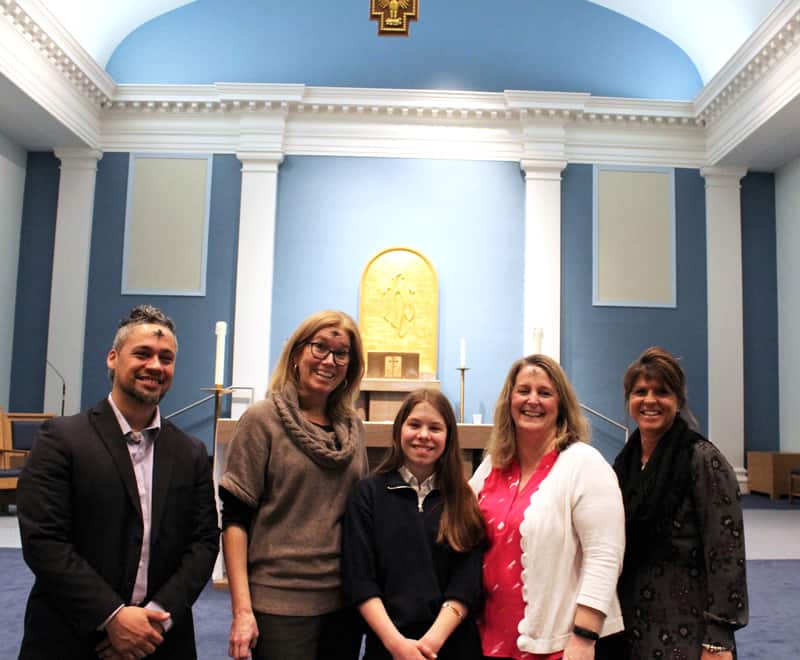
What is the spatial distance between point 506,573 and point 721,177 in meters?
9.69

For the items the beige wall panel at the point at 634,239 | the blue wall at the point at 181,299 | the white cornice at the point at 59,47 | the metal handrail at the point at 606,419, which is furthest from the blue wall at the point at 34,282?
the beige wall panel at the point at 634,239

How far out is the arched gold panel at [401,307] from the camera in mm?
9805

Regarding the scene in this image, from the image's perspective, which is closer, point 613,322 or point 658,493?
point 658,493

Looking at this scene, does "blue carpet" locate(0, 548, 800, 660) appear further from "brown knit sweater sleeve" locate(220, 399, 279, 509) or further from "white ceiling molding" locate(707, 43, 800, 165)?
"white ceiling molding" locate(707, 43, 800, 165)

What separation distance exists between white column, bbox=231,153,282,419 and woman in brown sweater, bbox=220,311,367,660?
25.2 feet

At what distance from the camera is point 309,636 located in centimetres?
200

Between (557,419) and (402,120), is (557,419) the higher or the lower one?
the lower one

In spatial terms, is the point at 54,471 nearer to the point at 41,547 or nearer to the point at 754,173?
the point at 41,547

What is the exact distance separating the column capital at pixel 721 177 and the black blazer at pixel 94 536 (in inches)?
389

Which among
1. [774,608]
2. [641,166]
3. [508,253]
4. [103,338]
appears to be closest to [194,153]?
[103,338]

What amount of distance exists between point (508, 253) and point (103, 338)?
18.6 ft

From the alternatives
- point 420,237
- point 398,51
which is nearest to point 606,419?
point 420,237

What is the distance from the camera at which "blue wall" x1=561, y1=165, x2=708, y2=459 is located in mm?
10023

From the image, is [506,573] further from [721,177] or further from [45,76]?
[721,177]
